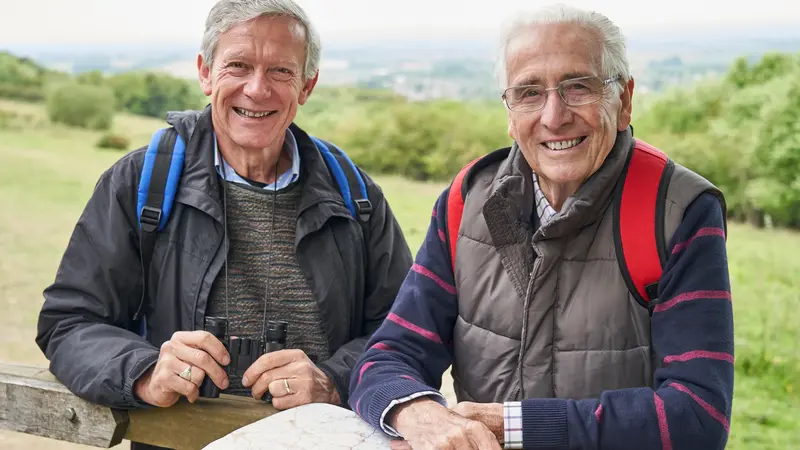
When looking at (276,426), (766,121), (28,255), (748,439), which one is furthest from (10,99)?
(276,426)

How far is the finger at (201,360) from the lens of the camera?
1.97 metres

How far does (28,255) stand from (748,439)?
669cm

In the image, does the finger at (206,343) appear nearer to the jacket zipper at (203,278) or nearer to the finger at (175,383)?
the finger at (175,383)

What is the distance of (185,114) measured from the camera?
2.39 metres

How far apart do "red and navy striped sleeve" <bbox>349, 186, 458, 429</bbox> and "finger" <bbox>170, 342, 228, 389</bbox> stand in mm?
309

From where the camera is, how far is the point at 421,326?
190 centimetres

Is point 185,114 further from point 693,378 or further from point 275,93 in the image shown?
point 693,378

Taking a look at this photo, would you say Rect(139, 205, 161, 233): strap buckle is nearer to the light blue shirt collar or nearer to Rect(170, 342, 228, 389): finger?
the light blue shirt collar

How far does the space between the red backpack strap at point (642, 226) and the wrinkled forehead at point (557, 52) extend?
0.76 ft

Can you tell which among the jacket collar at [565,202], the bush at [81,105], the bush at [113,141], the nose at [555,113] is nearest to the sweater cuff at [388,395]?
the jacket collar at [565,202]

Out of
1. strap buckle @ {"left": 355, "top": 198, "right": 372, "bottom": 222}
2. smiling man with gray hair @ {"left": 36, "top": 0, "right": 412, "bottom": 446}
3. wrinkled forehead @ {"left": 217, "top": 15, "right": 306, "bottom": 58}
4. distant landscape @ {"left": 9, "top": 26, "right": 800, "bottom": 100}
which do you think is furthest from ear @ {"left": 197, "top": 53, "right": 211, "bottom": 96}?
distant landscape @ {"left": 9, "top": 26, "right": 800, "bottom": 100}

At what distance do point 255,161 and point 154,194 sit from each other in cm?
29

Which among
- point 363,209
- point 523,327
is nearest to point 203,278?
point 363,209

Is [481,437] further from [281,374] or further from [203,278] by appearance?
[203,278]
